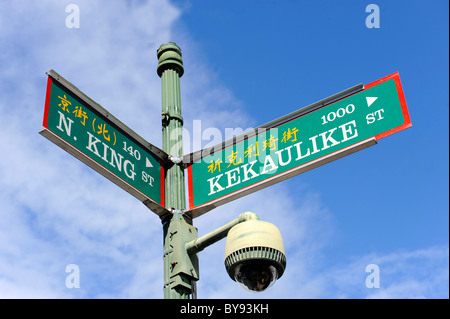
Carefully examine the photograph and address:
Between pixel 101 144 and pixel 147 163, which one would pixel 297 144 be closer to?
pixel 147 163

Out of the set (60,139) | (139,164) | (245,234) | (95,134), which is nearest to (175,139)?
(139,164)

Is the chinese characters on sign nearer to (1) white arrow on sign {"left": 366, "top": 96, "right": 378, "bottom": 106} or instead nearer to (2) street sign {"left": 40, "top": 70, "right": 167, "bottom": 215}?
A: (2) street sign {"left": 40, "top": 70, "right": 167, "bottom": 215}

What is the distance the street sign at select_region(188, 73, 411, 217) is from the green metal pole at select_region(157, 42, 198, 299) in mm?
162

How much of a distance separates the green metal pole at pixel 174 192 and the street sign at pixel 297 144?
16 centimetres

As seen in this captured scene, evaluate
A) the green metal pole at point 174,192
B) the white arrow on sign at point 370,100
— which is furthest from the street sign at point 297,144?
the green metal pole at point 174,192

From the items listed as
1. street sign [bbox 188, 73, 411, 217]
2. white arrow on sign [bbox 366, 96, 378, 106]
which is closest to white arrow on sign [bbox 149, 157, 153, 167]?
street sign [bbox 188, 73, 411, 217]

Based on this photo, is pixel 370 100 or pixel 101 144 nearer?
pixel 101 144

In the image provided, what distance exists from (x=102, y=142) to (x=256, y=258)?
172 cm

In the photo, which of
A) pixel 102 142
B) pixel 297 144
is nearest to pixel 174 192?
pixel 102 142

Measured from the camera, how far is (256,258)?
4.10 meters

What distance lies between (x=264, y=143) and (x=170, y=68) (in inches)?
57.8

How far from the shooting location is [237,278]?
4.21 metres

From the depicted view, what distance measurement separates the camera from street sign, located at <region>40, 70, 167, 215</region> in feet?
15.6

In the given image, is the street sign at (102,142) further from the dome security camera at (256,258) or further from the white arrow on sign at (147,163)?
the dome security camera at (256,258)
